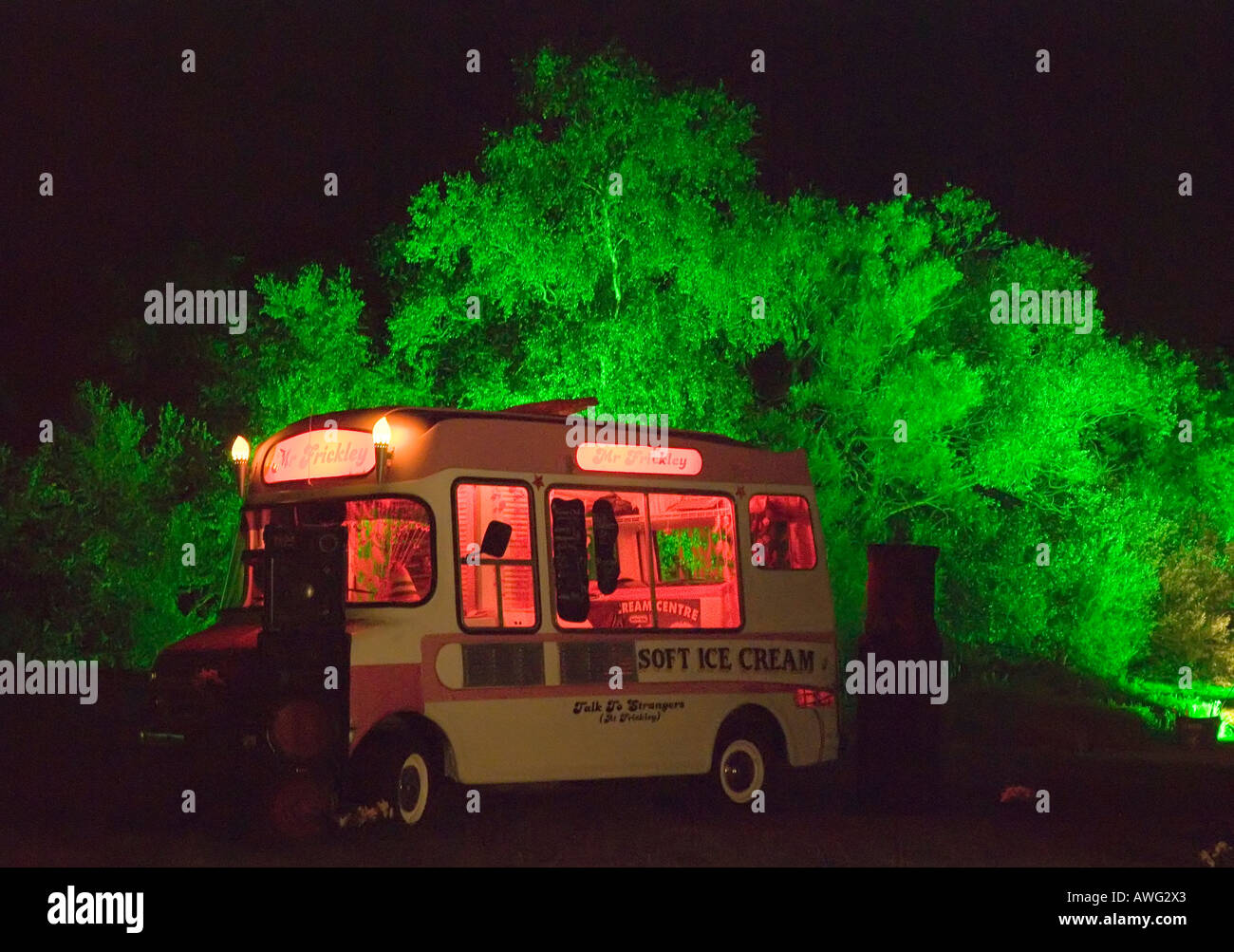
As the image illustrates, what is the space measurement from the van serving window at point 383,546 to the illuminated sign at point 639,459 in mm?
1761

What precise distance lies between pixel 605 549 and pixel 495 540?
139 cm

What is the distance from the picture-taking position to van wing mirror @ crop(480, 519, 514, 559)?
15094 mm

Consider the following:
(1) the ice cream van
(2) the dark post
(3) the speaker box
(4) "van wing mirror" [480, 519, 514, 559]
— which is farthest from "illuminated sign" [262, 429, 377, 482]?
(2) the dark post

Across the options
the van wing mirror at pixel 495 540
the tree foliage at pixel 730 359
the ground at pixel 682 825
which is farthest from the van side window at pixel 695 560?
the tree foliage at pixel 730 359

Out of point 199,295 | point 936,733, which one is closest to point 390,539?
point 936,733

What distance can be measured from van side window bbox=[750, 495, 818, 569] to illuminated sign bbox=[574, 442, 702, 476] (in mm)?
937

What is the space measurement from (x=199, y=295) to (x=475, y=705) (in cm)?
2410

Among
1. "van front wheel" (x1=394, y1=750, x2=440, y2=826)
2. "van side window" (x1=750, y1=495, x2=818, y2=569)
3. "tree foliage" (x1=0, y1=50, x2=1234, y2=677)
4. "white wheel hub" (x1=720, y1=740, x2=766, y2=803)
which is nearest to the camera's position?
"van front wheel" (x1=394, y1=750, x2=440, y2=826)

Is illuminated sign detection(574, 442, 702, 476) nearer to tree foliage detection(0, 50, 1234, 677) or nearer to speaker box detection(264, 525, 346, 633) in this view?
speaker box detection(264, 525, 346, 633)

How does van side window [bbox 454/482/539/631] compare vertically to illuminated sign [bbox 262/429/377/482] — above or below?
below

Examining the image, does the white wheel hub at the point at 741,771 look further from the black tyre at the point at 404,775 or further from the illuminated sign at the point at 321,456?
the illuminated sign at the point at 321,456

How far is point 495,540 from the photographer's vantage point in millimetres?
15117

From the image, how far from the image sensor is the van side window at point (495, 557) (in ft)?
49.6

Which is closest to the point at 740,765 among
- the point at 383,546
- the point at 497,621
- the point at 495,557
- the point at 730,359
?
the point at 497,621
